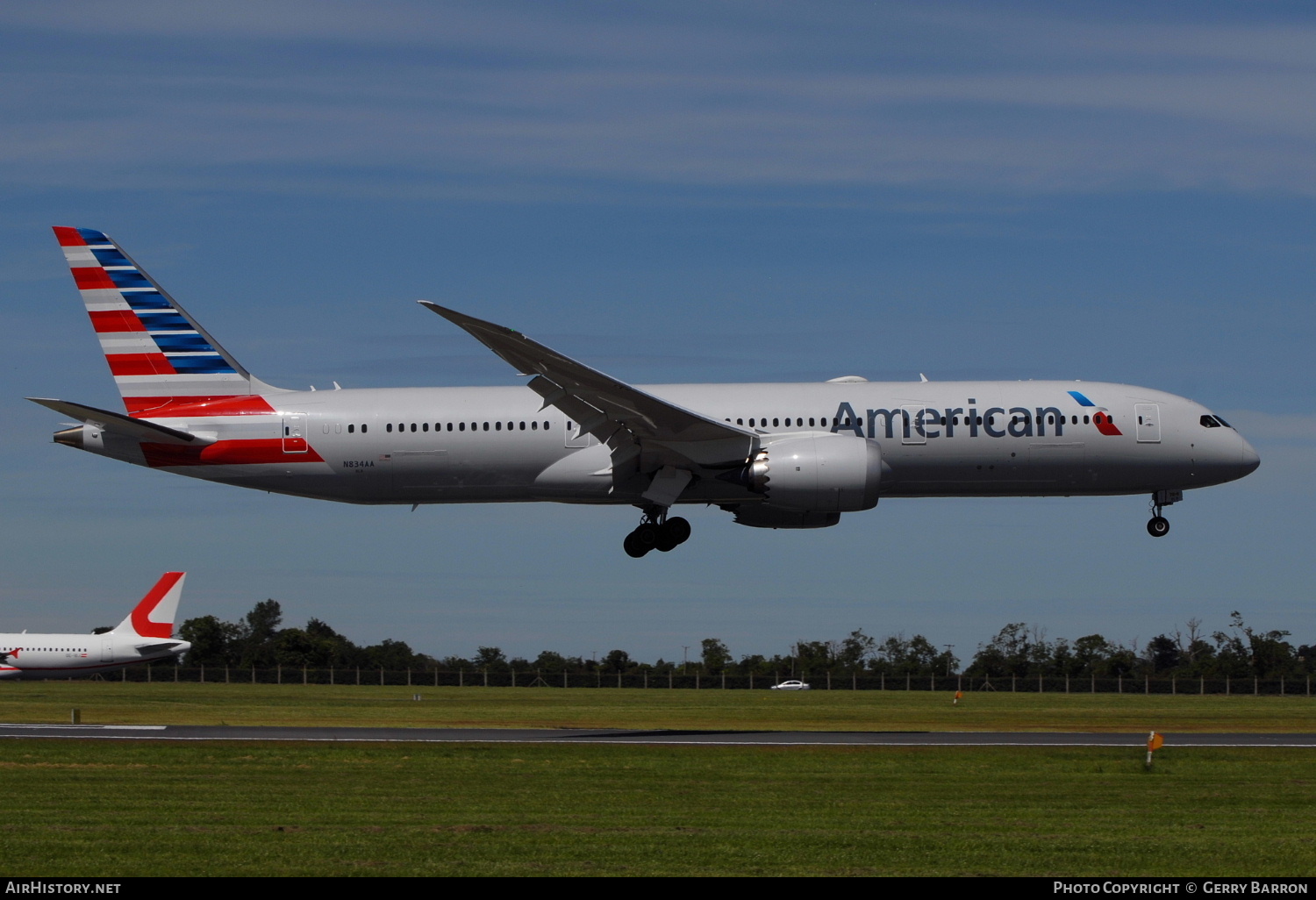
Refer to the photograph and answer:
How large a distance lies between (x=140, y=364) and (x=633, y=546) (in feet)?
49.7

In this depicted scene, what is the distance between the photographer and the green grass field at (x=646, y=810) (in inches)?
661

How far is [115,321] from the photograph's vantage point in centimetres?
4231

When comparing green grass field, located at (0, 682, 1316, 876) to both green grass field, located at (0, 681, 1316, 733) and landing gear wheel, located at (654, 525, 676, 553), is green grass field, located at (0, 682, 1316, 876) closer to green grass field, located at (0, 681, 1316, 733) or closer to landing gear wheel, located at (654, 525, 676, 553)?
landing gear wheel, located at (654, 525, 676, 553)

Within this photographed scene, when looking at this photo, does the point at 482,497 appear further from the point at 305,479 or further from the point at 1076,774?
the point at 1076,774

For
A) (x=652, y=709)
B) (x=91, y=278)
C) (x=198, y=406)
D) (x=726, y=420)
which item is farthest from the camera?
(x=652, y=709)

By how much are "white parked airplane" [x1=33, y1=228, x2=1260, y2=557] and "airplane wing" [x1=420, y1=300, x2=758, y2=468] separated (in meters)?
0.05

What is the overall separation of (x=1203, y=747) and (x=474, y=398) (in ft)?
63.9

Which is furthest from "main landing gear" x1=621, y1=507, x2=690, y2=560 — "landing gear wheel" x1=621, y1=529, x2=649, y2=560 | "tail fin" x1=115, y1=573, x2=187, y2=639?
"tail fin" x1=115, y1=573, x2=187, y2=639

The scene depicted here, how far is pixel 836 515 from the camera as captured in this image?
38.8 m

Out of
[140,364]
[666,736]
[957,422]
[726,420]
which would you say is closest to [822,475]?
Answer: [726,420]

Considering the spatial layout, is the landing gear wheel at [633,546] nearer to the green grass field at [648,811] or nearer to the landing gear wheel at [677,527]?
the landing gear wheel at [677,527]

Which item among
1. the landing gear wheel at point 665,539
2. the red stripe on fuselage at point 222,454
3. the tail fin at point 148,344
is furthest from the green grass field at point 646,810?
the tail fin at point 148,344

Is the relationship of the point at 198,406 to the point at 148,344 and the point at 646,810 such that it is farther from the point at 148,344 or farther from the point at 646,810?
the point at 646,810

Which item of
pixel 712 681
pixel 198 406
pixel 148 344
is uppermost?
pixel 148 344
